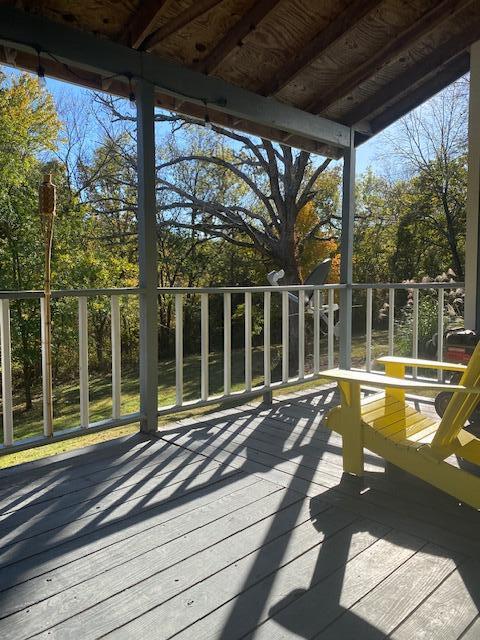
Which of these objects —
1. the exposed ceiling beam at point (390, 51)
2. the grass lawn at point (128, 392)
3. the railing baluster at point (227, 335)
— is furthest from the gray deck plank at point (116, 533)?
the grass lawn at point (128, 392)

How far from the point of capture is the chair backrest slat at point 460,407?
1860 millimetres

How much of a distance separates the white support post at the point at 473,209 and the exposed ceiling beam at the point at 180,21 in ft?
6.75

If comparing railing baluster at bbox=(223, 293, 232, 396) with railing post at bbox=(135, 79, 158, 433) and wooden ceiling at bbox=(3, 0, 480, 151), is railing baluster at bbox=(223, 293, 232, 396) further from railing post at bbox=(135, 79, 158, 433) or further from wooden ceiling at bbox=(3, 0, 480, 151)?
wooden ceiling at bbox=(3, 0, 480, 151)

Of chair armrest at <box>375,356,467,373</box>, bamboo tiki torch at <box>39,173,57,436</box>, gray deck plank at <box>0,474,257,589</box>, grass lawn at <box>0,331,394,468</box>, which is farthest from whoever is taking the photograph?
grass lawn at <box>0,331,394,468</box>

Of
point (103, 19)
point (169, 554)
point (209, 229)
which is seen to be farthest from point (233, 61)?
point (209, 229)

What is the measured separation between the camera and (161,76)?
3057 millimetres

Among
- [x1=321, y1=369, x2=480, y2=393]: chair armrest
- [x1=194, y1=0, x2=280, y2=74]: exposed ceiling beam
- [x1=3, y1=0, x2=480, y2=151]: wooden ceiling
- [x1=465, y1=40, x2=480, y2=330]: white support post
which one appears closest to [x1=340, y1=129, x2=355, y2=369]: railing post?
[x1=3, y1=0, x2=480, y2=151]: wooden ceiling

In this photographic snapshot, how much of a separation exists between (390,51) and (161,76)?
1.65m

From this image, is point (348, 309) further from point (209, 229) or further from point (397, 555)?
point (209, 229)

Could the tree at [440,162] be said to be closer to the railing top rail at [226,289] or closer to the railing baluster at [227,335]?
the railing top rail at [226,289]

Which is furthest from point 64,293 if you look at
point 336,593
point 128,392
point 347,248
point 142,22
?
point 128,392

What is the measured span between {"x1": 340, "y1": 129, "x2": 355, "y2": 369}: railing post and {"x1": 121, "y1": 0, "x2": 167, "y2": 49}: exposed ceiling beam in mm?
2081

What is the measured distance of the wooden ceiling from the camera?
278 cm

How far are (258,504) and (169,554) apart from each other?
0.52 meters
